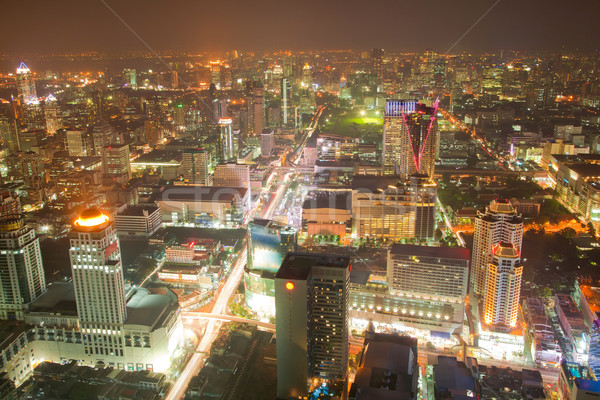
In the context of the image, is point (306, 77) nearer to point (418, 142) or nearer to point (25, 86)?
point (25, 86)

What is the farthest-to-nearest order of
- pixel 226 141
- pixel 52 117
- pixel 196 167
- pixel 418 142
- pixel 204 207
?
pixel 52 117 < pixel 226 141 < pixel 196 167 < pixel 418 142 < pixel 204 207

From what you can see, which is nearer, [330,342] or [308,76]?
[330,342]

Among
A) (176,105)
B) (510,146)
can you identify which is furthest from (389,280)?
(176,105)

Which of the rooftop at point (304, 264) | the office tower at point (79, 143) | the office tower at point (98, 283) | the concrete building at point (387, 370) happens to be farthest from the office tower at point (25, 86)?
the concrete building at point (387, 370)

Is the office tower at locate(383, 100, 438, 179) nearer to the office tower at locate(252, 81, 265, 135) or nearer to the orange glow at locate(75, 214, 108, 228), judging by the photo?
the office tower at locate(252, 81, 265, 135)

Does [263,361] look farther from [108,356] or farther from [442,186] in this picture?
[442,186]

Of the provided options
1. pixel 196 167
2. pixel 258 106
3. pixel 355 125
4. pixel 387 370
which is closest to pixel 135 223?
pixel 196 167
